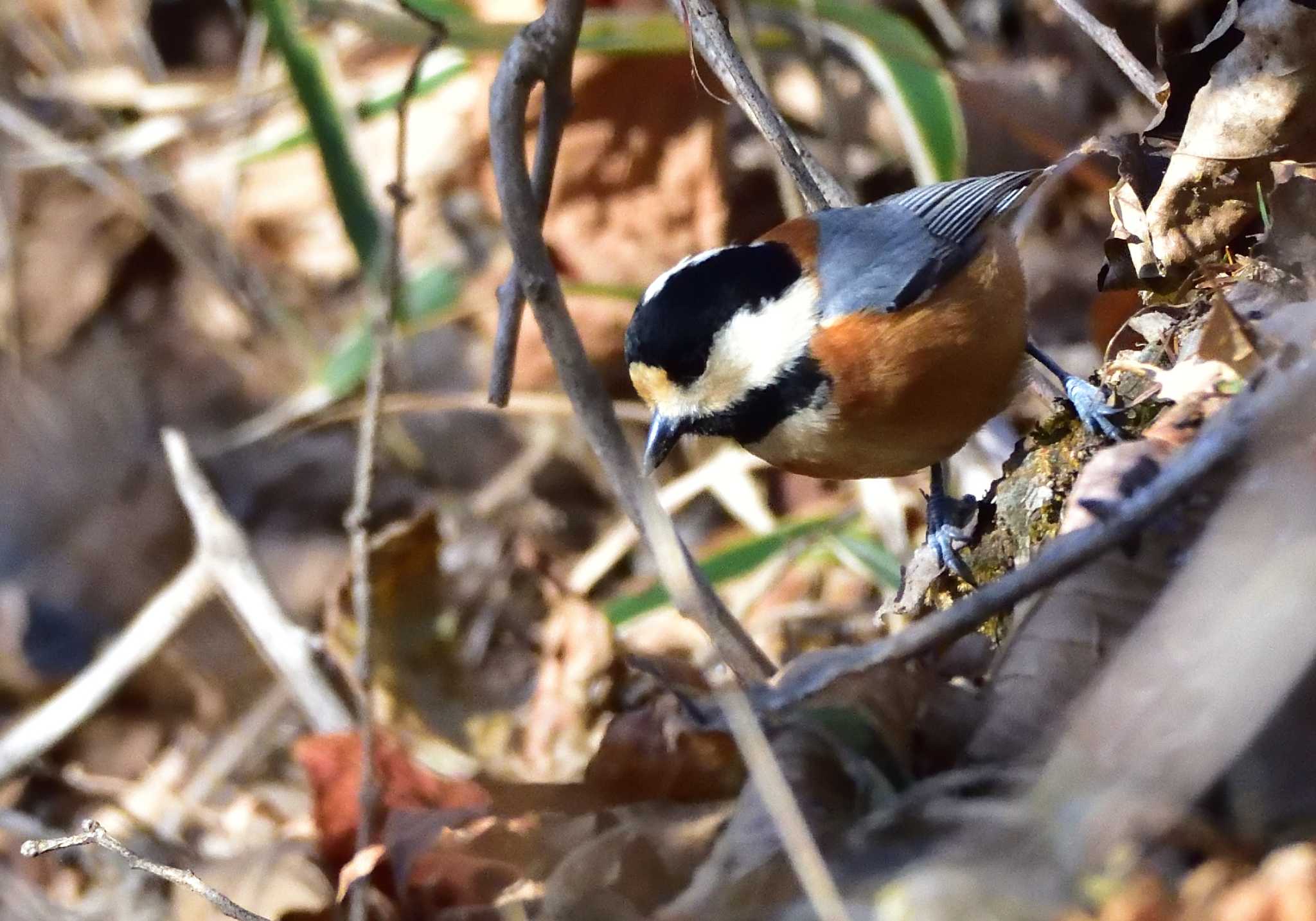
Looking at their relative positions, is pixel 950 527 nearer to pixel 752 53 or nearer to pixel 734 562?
pixel 734 562

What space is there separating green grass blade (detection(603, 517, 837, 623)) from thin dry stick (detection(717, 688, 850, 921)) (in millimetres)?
1539

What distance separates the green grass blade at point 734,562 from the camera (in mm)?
2801

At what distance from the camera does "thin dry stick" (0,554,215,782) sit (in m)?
3.16

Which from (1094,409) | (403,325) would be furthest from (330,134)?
(1094,409)

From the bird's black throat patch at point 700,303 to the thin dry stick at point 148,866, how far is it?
3.44 feet

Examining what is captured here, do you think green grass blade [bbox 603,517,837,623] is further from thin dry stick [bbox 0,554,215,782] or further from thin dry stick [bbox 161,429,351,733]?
thin dry stick [bbox 0,554,215,782]

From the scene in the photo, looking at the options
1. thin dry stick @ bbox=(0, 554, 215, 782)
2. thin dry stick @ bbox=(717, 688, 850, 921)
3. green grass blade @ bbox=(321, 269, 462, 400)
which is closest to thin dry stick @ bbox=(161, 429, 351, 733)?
thin dry stick @ bbox=(0, 554, 215, 782)

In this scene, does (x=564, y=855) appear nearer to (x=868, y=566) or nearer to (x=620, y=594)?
(x=868, y=566)

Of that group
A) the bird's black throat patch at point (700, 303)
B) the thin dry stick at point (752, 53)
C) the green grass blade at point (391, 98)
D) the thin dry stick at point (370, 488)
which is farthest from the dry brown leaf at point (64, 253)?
the bird's black throat patch at point (700, 303)

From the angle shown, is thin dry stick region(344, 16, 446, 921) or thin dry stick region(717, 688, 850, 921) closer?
thin dry stick region(717, 688, 850, 921)

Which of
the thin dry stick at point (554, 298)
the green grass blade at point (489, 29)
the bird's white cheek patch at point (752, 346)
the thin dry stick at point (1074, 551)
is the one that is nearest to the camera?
the thin dry stick at point (1074, 551)

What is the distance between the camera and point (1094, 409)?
1905 mm

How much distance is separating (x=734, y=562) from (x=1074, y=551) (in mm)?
1702

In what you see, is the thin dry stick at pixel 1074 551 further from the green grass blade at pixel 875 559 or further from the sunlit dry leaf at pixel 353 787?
the green grass blade at pixel 875 559
